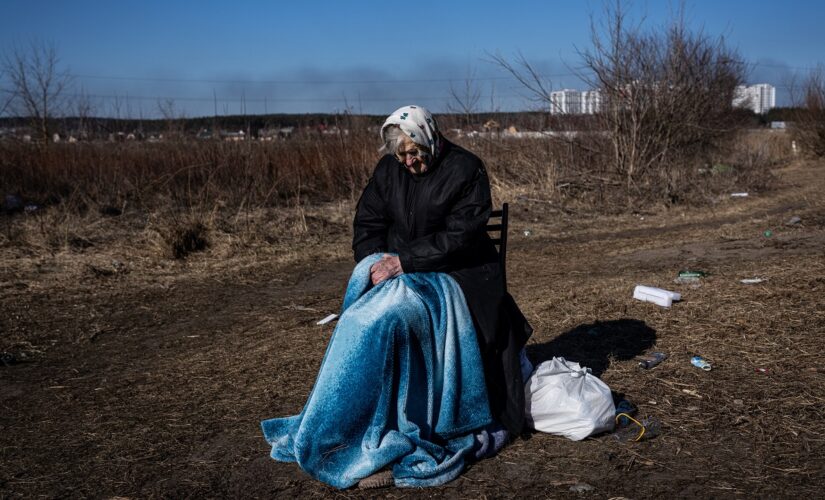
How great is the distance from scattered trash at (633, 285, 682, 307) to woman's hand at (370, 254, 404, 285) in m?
3.29

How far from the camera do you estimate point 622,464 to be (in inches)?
142

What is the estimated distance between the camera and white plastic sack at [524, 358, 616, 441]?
3.80 m

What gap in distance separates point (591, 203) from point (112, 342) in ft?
30.0

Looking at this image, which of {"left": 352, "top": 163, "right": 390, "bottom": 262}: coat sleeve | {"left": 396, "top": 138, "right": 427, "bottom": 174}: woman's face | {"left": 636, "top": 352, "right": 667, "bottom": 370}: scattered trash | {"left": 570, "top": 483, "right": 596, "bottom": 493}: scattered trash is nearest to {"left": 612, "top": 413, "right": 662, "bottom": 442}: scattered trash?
{"left": 570, "top": 483, "right": 596, "bottom": 493}: scattered trash

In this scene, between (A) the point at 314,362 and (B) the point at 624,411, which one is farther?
(A) the point at 314,362

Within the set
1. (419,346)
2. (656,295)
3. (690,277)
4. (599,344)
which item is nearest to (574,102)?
(690,277)

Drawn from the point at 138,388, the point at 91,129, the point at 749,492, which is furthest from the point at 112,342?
the point at 91,129

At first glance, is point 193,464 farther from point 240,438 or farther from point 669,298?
point 669,298

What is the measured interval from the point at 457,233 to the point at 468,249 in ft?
0.36

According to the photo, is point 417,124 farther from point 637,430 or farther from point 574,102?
point 574,102

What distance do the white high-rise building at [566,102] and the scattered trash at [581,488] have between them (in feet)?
42.2

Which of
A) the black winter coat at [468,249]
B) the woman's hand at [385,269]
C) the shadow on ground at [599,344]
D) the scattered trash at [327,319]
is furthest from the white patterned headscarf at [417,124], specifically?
the scattered trash at [327,319]

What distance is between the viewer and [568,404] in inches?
150

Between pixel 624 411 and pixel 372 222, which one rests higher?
pixel 372 222
